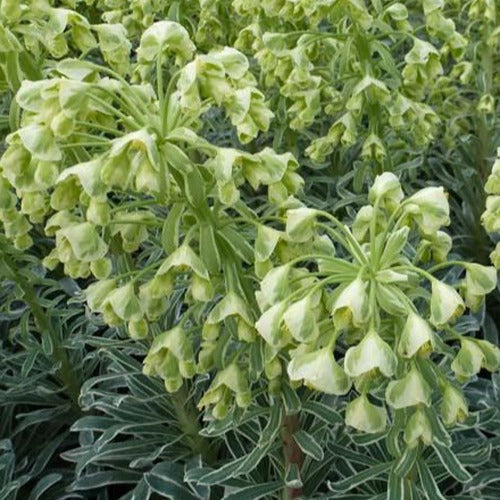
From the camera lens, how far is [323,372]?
1.54m

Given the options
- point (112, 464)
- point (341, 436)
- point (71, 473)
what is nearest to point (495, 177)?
point (341, 436)

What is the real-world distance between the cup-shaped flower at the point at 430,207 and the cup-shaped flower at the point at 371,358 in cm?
28

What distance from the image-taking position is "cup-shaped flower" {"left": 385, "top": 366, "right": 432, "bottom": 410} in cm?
159

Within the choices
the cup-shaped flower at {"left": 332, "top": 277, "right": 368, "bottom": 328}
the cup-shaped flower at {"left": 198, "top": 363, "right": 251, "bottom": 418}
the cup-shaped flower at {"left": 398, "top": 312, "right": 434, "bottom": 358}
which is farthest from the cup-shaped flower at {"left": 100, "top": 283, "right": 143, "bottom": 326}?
the cup-shaped flower at {"left": 398, "top": 312, "right": 434, "bottom": 358}

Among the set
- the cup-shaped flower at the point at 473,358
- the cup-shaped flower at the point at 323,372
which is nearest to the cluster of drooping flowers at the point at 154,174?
the cup-shaped flower at the point at 323,372

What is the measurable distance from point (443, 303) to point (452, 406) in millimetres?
284

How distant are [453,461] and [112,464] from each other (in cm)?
120

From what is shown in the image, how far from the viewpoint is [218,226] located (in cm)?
178

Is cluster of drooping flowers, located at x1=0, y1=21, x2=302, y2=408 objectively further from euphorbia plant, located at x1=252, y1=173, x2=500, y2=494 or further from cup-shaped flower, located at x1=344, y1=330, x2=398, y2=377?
cup-shaped flower, located at x1=344, y1=330, x2=398, y2=377

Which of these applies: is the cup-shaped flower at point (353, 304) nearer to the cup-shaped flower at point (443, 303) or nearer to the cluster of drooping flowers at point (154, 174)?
the cup-shaped flower at point (443, 303)

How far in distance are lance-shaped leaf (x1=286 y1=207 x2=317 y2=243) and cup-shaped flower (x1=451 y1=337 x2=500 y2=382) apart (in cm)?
41

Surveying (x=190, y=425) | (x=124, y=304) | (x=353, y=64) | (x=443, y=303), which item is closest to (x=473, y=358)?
(x=443, y=303)

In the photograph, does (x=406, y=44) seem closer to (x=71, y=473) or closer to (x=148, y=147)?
(x=71, y=473)

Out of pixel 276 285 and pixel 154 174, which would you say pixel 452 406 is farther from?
pixel 154 174
